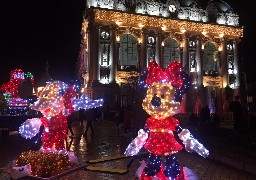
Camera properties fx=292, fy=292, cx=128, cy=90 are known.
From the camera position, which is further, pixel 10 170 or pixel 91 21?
pixel 91 21

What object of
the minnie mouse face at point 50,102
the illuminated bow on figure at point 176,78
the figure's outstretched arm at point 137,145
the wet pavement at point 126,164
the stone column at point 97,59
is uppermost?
the stone column at point 97,59

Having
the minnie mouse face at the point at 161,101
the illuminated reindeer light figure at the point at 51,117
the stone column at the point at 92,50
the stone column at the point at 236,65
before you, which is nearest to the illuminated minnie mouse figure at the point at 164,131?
the minnie mouse face at the point at 161,101

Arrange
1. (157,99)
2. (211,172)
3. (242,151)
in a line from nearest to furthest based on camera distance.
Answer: (157,99) < (211,172) < (242,151)

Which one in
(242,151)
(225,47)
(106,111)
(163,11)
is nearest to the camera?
(242,151)

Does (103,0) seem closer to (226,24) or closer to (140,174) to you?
(226,24)

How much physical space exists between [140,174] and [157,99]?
143 centimetres

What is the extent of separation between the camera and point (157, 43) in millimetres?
43000

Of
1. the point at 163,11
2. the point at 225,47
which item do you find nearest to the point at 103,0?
the point at 163,11

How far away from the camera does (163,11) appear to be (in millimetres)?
43875

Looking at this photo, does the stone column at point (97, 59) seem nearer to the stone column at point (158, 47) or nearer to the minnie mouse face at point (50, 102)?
the stone column at point (158, 47)

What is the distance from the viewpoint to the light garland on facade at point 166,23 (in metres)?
38.8

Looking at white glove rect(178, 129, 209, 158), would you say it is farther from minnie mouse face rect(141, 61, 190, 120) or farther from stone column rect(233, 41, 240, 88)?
stone column rect(233, 41, 240, 88)

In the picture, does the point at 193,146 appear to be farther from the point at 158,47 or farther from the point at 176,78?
the point at 158,47

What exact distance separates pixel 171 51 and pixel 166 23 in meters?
4.60
